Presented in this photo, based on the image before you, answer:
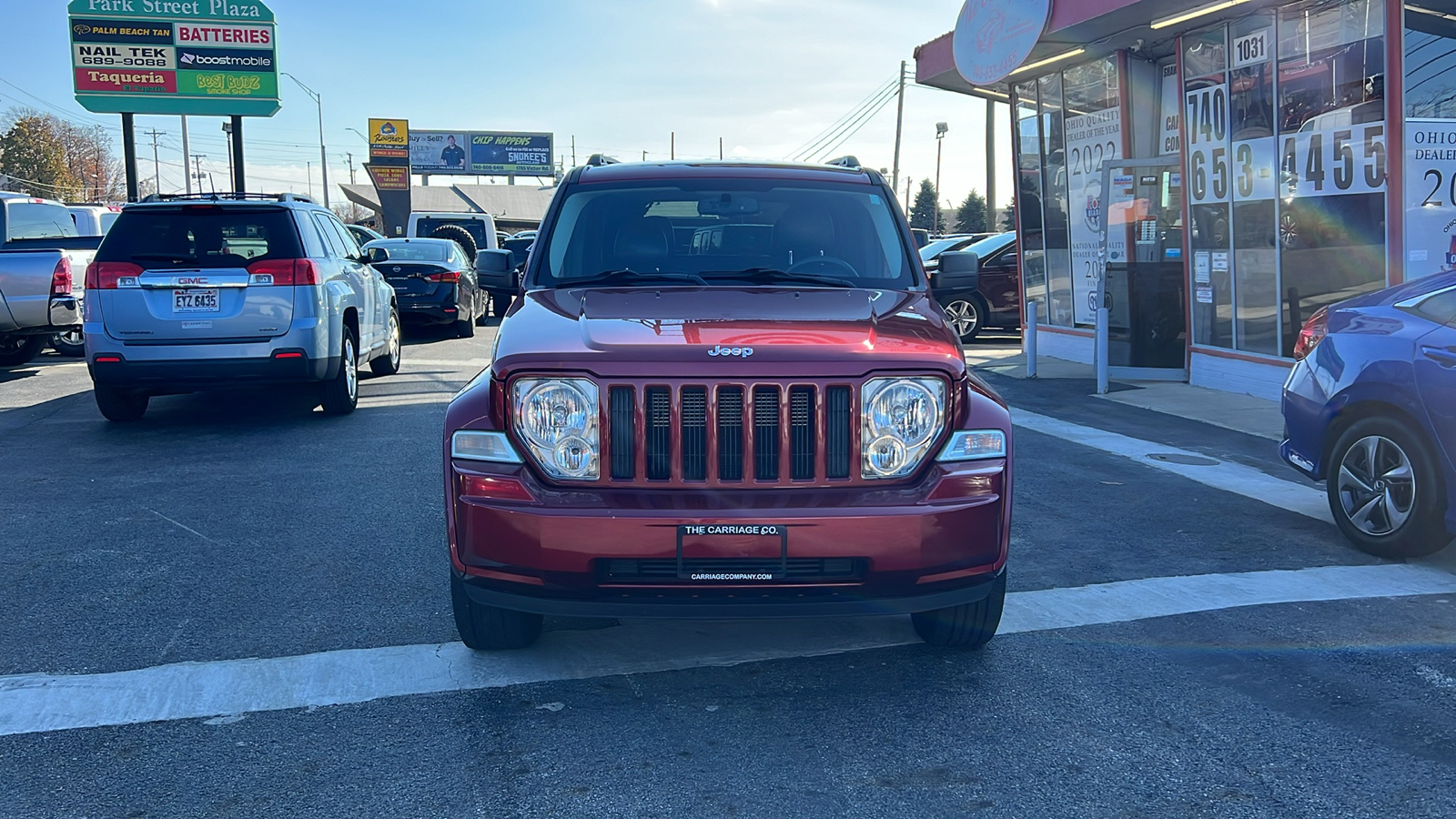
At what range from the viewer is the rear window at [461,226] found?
25.3 m

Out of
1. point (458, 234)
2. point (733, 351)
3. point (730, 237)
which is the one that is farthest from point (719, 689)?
point (458, 234)

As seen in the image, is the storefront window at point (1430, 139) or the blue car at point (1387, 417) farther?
the storefront window at point (1430, 139)

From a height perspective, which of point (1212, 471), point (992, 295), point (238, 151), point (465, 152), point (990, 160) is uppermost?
point (465, 152)

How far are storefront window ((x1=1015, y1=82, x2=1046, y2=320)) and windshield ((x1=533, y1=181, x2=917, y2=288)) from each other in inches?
472

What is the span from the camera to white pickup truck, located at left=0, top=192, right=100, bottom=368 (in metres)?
12.5

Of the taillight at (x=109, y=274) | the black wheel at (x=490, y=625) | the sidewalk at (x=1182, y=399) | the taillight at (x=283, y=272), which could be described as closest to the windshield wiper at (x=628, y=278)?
the black wheel at (x=490, y=625)

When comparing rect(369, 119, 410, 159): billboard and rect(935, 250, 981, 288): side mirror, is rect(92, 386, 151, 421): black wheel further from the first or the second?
rect(369, 119, 410, 159): billboard

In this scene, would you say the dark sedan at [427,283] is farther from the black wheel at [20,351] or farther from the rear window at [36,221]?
the black wheel at [20,351]

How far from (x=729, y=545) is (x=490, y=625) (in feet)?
3.58

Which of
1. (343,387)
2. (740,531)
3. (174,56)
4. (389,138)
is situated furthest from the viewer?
(389,138)

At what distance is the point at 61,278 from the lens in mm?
12828

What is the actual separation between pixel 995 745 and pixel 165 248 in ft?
25.7

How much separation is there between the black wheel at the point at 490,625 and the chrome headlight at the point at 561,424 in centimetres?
64

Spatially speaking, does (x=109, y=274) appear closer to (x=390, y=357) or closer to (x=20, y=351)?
(x=390, y=357)
